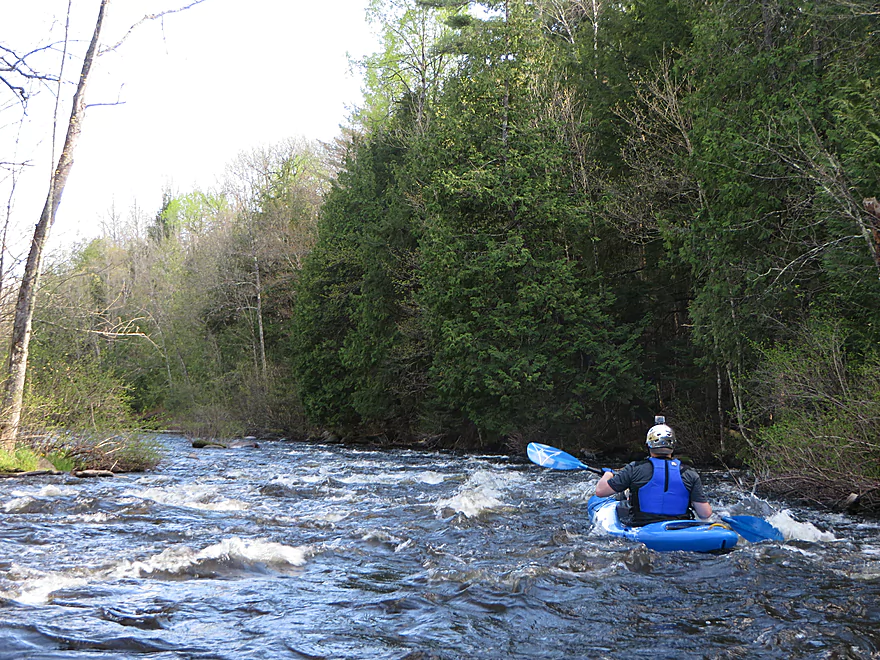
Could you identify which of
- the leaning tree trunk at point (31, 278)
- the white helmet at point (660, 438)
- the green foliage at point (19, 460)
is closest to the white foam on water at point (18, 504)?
the green foliage at point (19, 460)

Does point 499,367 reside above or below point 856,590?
above

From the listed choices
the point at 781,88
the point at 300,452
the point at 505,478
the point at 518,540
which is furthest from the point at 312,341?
the point at 518,540

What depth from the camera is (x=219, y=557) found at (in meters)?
7.18

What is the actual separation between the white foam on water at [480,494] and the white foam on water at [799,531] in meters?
3.55

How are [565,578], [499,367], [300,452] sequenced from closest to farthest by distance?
[565,578], [499,367], [300,452]

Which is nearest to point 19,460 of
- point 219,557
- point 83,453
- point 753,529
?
point 83,453

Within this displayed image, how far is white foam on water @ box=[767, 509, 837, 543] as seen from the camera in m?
8.27

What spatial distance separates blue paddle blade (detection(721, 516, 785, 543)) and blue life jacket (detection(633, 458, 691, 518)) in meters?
0.43

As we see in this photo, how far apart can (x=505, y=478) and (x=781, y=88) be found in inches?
345

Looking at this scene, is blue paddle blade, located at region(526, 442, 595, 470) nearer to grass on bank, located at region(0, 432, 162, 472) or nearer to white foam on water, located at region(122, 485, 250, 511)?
white foam on water, located at region(122, 485, 250, 511)

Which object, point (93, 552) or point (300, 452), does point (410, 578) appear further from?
point (300, 452)

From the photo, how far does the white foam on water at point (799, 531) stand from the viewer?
27.1 ft

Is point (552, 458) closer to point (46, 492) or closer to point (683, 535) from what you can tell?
Result: point (683, 535)

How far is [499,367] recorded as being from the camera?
65.8ft
